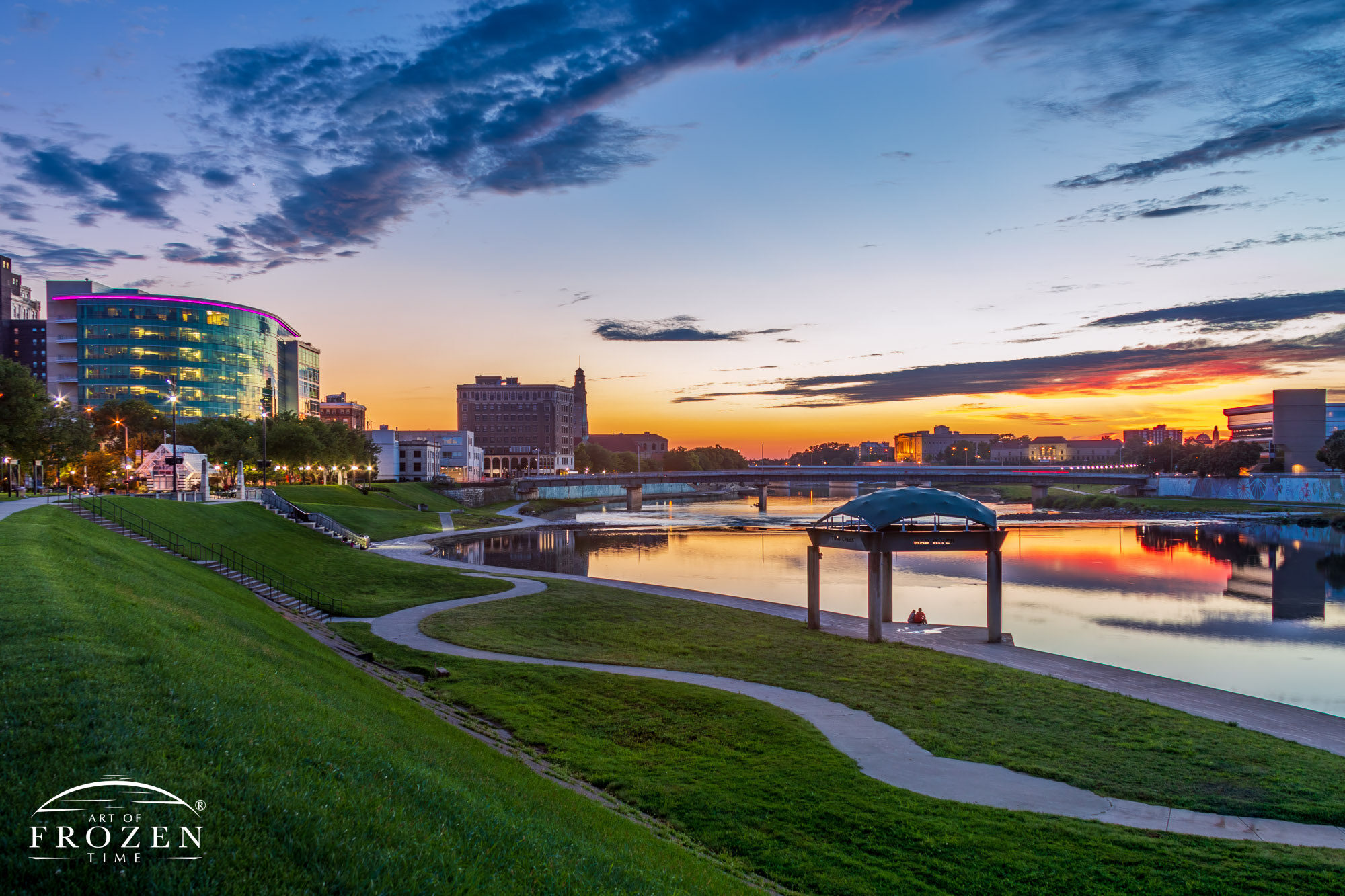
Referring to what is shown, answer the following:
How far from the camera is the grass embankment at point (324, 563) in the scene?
1563 inches

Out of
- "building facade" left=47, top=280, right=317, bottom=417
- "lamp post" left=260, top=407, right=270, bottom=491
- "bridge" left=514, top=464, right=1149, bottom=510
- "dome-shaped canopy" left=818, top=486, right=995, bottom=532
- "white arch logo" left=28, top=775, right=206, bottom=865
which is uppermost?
"building facade" left=47, top=280, right=317, bottom=417

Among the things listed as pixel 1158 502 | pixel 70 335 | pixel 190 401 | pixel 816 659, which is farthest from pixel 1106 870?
pixel 70 335

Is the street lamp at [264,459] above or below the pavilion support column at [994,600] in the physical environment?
above

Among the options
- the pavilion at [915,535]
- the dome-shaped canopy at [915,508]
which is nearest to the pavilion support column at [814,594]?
the pavilion at [915,535]

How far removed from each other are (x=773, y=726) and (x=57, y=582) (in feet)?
52.2

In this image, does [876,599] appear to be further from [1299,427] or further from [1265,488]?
[1299,427]

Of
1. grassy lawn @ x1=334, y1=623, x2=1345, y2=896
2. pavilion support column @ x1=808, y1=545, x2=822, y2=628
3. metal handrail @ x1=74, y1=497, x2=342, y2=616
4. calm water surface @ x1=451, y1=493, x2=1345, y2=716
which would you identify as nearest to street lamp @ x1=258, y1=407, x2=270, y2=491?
calm water surface @ x1=451, y1=493, x2=1345, y2=716

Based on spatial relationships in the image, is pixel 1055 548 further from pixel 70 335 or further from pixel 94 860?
pixel 70 335

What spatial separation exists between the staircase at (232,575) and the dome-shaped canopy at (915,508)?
23.2 m

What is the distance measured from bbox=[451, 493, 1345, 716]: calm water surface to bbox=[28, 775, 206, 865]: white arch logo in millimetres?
31108

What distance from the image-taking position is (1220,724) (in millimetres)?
18844

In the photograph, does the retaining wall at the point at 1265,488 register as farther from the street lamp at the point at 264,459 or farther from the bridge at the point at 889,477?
the street lamp at the point at 264,459

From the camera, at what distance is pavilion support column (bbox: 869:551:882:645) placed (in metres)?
29.2

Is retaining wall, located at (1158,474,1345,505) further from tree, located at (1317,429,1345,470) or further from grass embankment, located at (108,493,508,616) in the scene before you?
grass embankment, located at (108,493,508,616)
